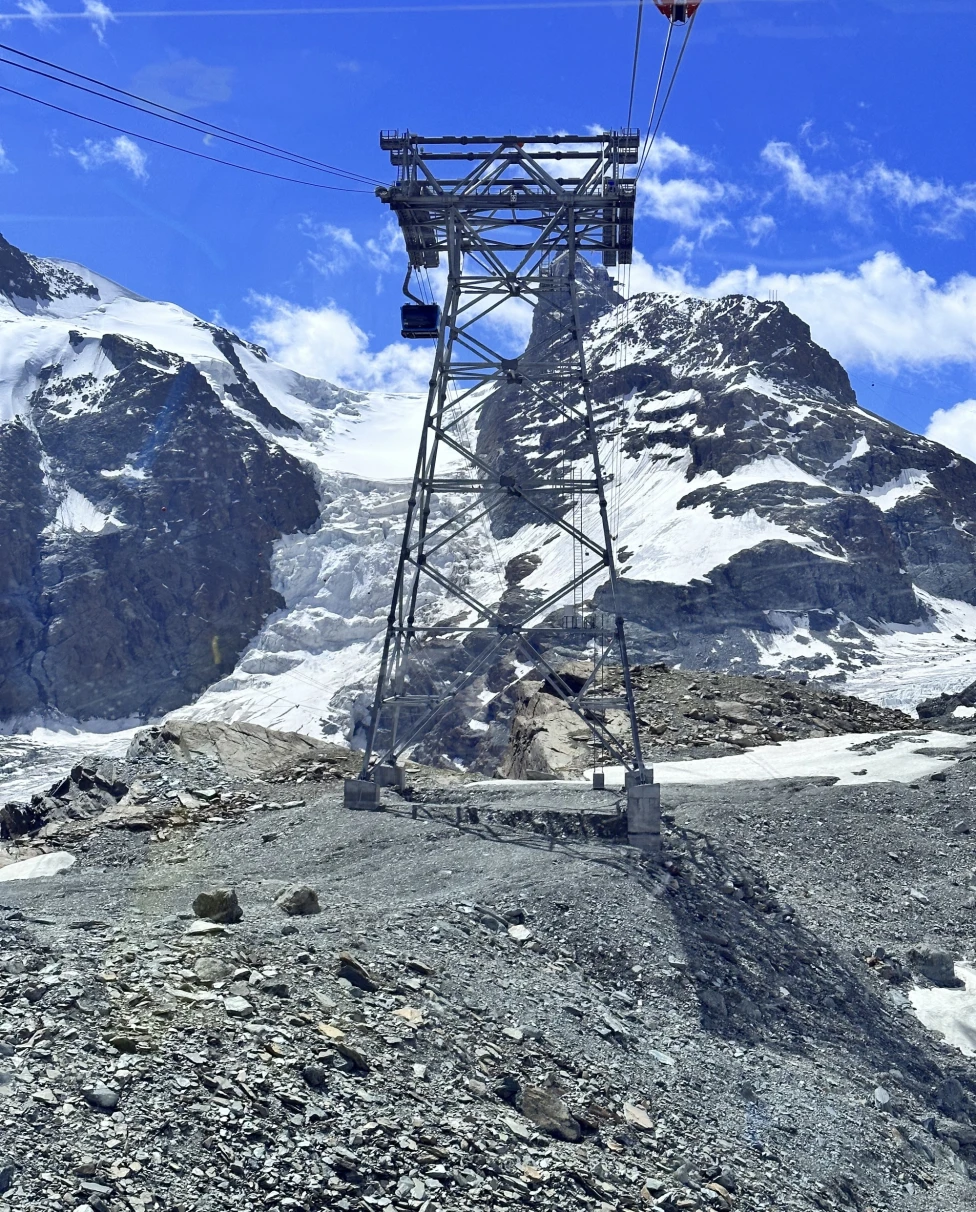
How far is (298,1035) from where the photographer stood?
1169cm

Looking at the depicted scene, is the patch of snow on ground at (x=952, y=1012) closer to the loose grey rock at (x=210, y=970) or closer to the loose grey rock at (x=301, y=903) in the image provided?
the loose grey rock at (x=301, y=903)

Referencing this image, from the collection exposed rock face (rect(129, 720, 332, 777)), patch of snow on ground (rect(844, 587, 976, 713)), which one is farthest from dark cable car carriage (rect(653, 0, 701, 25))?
patch of snow on ground (rect(844, 587, 976, 713))

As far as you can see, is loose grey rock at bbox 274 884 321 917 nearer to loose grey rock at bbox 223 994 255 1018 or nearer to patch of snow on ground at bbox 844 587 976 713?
loose grey rock at bbox 223 994 255 1018

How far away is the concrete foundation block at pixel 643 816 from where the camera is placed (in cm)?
2152

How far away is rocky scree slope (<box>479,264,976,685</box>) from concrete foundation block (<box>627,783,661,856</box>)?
4575 inches

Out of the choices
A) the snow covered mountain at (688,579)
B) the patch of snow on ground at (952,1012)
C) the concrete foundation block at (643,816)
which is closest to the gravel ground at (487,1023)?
the patch of snow on ground at (952,1012)

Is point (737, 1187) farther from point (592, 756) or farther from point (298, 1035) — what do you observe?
point (592, 756)

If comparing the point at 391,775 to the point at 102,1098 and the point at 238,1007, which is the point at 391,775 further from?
the point at 102,1098

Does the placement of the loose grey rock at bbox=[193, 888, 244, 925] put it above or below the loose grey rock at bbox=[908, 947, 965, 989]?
above

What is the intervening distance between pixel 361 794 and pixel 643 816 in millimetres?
5993

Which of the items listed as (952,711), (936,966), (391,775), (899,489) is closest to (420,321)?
(391,775)

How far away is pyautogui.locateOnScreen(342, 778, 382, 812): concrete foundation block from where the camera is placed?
81.0ft

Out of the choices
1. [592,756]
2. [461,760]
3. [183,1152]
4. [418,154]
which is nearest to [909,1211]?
[183,1152]

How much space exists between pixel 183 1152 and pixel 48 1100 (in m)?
1.12
